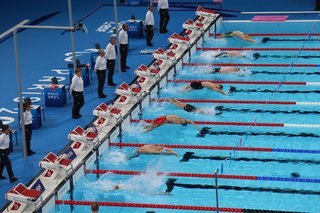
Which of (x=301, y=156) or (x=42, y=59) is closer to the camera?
(x=301, y=156)

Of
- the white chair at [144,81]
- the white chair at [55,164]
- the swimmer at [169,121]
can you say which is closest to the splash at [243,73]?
the white chair at [144,81]

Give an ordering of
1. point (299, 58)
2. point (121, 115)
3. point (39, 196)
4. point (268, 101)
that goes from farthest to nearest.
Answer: point (299, 58), point (268, 101), point (121, 115), point (39, 196)

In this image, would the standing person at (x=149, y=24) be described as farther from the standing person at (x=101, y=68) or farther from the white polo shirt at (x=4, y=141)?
the white polo shirt at (x=4, y=141)

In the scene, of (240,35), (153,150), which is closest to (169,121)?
(153,150)

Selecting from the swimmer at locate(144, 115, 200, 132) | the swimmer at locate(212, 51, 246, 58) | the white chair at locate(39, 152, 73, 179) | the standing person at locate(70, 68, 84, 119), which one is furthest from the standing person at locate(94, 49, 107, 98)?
the white chair at locate(39, 152, 73, 179)

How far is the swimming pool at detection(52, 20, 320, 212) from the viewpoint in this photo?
13.0m

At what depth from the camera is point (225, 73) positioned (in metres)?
19.2

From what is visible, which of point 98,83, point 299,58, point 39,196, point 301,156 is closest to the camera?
point 39,196

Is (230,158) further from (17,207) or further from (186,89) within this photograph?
(17,207)

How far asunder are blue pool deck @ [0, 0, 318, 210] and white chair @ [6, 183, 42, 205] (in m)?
0.87

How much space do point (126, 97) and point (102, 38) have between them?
6083mm

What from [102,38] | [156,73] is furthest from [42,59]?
[156,73]

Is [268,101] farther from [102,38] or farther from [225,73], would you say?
[102,38]

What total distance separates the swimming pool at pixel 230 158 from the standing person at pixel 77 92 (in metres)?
1.24
